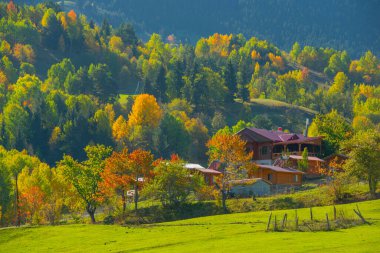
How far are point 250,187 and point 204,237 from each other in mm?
36827

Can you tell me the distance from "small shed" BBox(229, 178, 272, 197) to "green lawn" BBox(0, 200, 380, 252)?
16.7 metres

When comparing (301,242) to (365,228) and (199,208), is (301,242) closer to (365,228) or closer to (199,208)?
(365,228)

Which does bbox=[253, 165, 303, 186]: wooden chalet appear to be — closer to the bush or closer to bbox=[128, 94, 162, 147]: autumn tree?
the bush

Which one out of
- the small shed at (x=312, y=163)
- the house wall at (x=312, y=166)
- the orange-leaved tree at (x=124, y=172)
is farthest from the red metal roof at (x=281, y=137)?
the orange-leaved tree at (x=124, y=172)

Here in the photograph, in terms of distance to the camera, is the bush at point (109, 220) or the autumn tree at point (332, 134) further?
the autumn tree at point (332, 134)

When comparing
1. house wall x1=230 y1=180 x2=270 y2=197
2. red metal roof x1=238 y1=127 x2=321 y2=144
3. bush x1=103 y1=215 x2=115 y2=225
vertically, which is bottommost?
bush x1=103 y1=215 x2=115 y2=225

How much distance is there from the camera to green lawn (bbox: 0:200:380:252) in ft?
184

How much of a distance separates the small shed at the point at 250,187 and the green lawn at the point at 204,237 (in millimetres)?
16723

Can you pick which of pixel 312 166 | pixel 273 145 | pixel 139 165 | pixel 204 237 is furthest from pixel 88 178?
pixel 273 145

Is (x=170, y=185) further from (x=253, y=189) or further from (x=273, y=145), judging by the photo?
(x=273, y=145)

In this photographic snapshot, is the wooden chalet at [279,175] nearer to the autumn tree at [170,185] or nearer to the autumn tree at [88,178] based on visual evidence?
the autumn tree at [170,185]

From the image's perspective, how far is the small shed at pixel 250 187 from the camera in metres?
101

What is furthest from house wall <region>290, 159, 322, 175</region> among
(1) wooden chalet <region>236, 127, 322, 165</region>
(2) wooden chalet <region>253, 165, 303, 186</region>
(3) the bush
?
(3) the bush

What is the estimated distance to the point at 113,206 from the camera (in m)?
99.6
